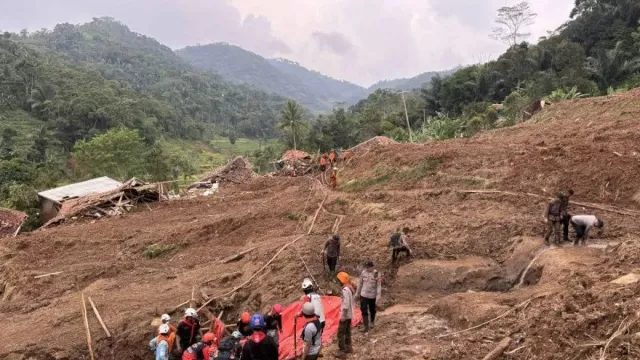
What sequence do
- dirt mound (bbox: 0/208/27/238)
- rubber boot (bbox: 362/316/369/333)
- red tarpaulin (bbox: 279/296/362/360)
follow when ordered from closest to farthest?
rubber boot (bbox: 362/316/369/333), red tarpaulin (bbox: 279/296/362/360), dirt mound (bbox: 0/208/27/238)

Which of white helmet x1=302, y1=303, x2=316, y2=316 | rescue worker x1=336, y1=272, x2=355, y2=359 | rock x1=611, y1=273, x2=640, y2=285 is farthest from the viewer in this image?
rescue worker x1=336, y1=272, x2=355, y2=359

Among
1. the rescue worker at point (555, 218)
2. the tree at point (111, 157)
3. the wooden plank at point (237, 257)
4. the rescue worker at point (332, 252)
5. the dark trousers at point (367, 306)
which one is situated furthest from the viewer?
the tree at point (111, 157)

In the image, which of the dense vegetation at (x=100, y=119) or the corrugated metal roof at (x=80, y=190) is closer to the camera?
the corrugated metal roof at (x=80, y=190)

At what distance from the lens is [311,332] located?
6.92 meters

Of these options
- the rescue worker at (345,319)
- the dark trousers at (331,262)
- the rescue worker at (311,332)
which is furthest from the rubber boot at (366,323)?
the dark trousers at (331,262)

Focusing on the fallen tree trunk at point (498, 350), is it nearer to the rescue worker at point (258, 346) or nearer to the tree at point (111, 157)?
A: the rescue worker at point (258, 346)

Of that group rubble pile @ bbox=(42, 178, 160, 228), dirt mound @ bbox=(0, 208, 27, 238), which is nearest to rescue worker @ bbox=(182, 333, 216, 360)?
rubble pile @ bbox=(42, 178, 160, 228)

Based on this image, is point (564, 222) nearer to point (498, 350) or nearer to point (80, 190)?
point (498, 350)

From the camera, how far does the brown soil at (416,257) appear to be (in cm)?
670

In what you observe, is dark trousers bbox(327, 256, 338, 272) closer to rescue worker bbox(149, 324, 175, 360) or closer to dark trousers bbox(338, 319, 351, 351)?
dark trousers bbox(338, 319, 351, 351)

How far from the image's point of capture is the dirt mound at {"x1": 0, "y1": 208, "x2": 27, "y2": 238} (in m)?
22.1

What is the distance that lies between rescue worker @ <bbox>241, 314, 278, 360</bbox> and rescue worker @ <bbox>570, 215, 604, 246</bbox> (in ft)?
21.0

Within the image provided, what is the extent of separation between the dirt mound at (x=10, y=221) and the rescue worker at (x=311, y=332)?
19.4 meters

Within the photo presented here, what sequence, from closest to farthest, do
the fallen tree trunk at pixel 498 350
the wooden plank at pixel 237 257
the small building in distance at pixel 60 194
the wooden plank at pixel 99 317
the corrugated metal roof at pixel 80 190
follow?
1. the fallen tree trunk at pixel 498 350
2. the wooden plank at pixel 99 317
3. the wooden plank at pixel 237 257
4. the small building in distance at pixel 60 194
5. the corrugated metal roof at pixel 80 190
